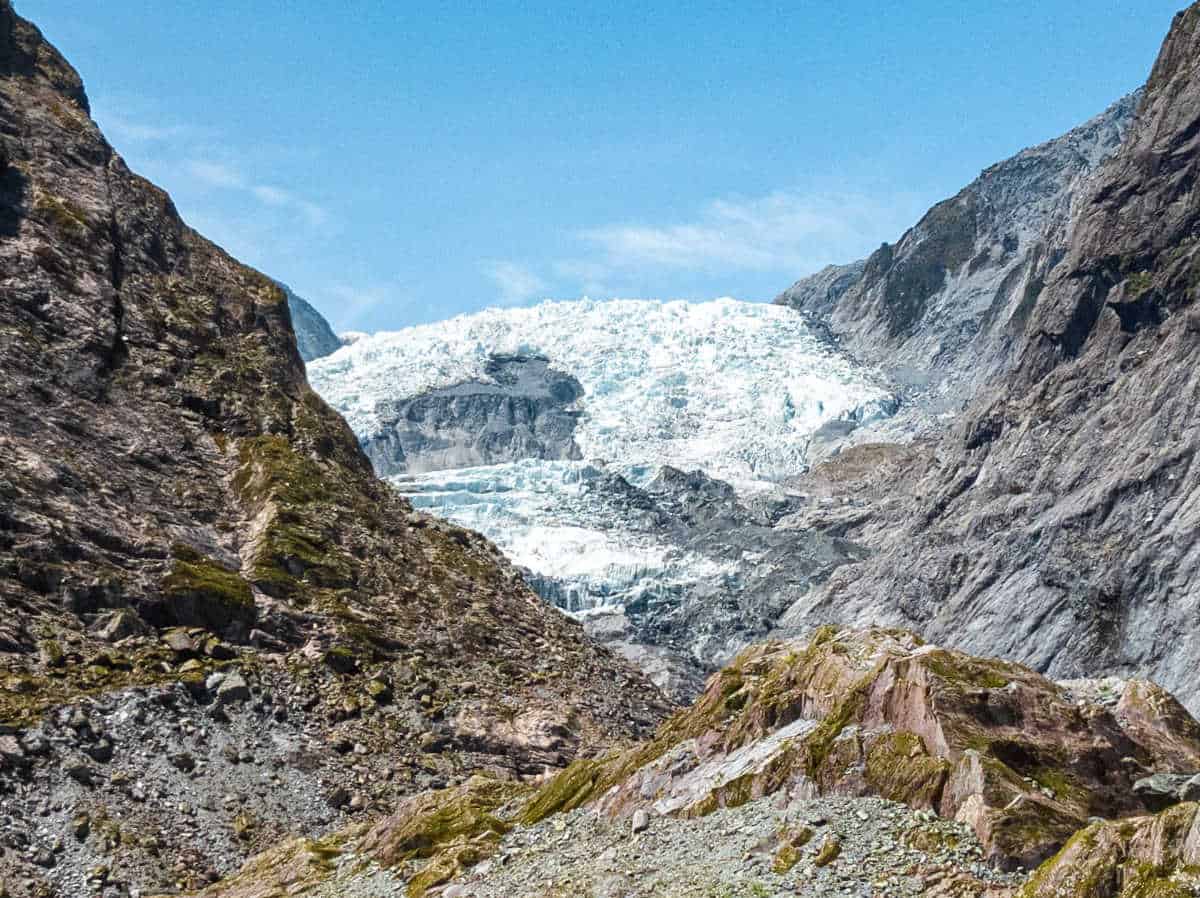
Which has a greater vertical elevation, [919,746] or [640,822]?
[919,746]

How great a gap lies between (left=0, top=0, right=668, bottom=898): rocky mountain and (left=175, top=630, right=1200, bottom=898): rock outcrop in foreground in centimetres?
527

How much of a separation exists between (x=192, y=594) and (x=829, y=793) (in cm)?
2648

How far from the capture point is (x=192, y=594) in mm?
41125

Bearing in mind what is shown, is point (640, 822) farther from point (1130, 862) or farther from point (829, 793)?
point (1130, 862)

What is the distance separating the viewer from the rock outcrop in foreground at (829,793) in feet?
63.1

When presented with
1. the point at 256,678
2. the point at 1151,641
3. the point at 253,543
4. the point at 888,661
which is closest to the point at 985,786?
the point at 888,661

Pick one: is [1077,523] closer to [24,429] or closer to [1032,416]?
[1032,416]

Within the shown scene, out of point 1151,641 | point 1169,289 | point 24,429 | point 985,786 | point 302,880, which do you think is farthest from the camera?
point 1169,289

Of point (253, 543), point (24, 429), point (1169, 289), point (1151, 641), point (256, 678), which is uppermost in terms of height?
point (1169, 289)

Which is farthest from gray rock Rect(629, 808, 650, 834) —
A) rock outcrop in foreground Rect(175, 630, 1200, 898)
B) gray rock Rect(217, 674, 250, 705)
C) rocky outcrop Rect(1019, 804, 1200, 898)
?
gray rock Rect(217, 674, 250, 705)

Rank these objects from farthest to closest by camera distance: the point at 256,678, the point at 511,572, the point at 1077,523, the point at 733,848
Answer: the point at 1077,523
the point at 511,572
the point at 256,678
the point at 733,848

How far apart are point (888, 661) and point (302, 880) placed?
1428cm

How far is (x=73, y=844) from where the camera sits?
2942 centimetres

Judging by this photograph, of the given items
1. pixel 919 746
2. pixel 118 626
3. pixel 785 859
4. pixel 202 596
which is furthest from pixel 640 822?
pixel 202 596
